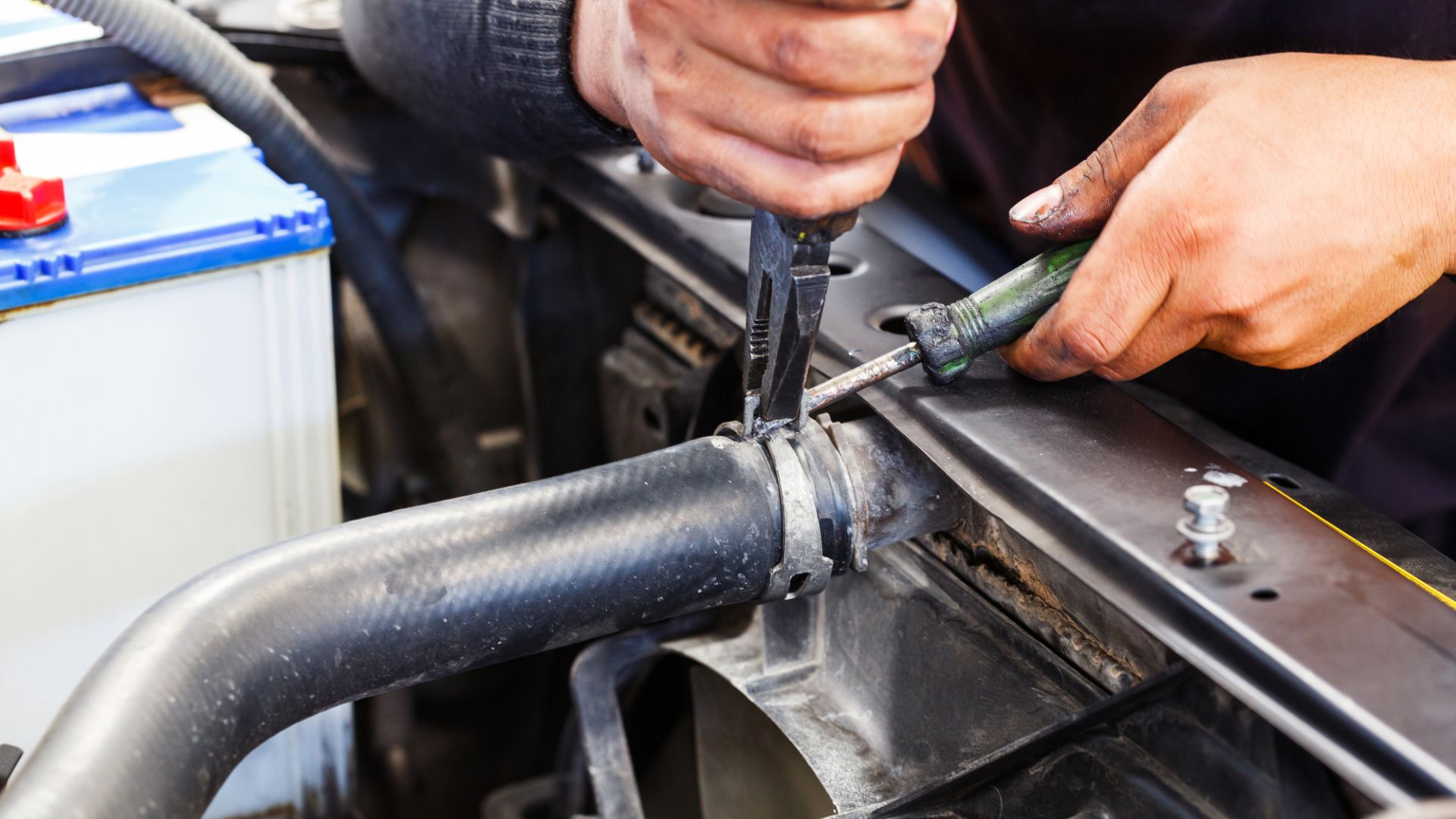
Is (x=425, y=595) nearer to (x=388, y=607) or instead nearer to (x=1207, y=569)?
(x=388, y=607)

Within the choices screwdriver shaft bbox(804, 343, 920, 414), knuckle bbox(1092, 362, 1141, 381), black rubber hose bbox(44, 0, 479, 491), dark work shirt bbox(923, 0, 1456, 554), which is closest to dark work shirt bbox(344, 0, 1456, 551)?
dark work shirt bbox(923, 0, 1456, 554)

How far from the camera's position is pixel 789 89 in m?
0.53

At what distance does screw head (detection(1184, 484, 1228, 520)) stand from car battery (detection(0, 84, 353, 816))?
0.56 metres

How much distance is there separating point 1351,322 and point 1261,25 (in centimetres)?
25

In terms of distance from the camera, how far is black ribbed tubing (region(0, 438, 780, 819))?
0.50m

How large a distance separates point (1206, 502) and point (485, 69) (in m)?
0.63

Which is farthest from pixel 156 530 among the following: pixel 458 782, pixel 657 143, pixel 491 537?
pixel 458 782

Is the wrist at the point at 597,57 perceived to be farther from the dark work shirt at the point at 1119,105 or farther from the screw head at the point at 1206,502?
the screw head at the point at 1206,502

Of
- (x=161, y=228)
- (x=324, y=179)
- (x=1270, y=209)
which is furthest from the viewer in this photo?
(x=324, y=179)

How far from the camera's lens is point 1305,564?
56 cm

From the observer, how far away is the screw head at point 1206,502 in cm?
56

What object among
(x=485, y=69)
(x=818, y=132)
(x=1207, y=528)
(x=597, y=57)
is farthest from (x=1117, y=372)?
(x=485, y=69)

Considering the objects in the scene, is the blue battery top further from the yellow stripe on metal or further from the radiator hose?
the yellow stripe on metal

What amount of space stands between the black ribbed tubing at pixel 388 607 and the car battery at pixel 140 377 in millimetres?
250
